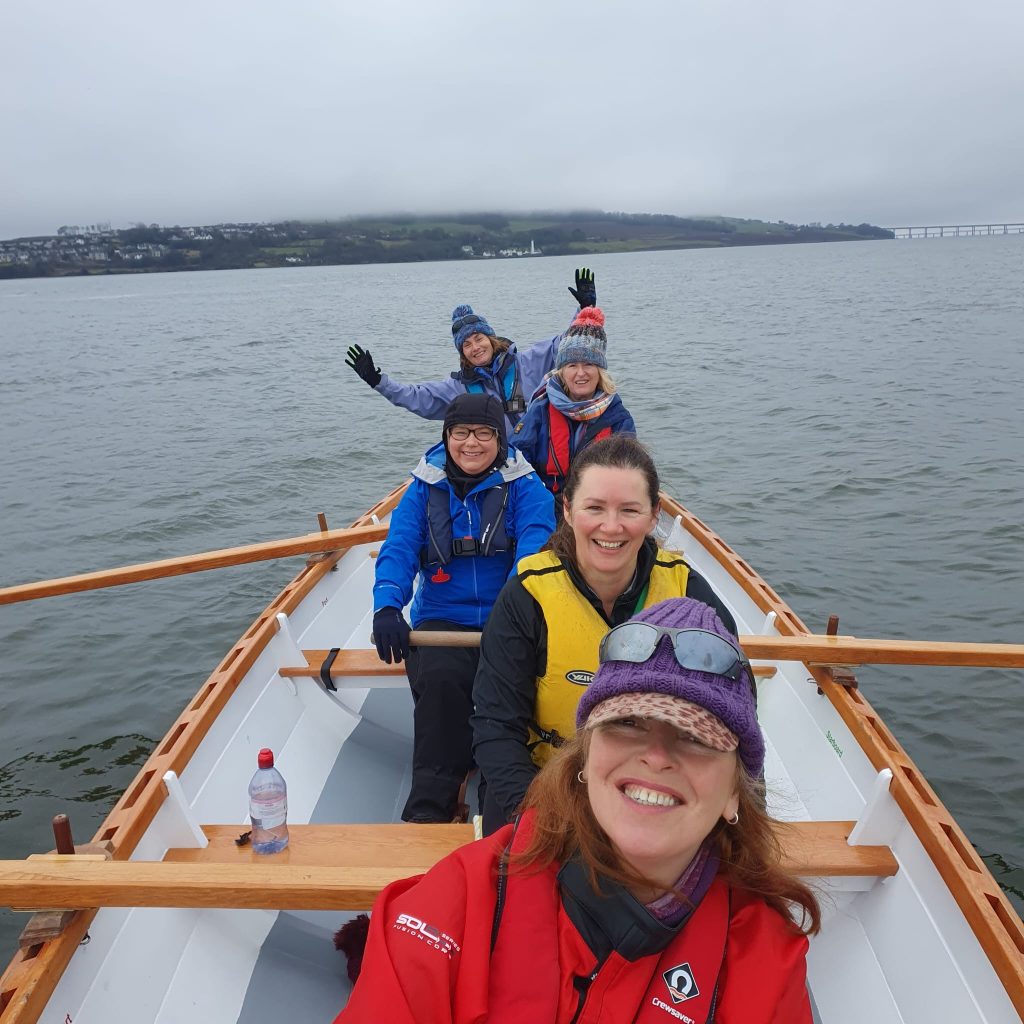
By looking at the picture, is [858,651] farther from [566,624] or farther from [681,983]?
[681,983]

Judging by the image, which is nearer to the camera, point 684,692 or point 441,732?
point 684,692

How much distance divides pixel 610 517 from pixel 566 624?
1.37 ft

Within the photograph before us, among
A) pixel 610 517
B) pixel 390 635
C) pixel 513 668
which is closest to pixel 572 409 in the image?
pixel 390 635

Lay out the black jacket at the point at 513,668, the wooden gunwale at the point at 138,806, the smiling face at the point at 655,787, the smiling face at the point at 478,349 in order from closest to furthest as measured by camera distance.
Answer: the smiling face at the point at 655,787, the wooden gunwale at the point at 138,806, the black jacket at the point at 513,668, the smiling face at the point at 478,349

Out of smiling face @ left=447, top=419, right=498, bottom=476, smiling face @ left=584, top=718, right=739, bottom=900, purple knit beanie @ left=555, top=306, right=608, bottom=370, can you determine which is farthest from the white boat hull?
purple knit beanie @ left=555, top=306, right=608, bottom=370

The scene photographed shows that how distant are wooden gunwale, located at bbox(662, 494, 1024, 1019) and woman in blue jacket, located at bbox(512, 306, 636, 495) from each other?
225cm

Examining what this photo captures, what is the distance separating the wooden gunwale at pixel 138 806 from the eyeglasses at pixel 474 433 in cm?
171

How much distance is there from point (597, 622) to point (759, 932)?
50.2 inches

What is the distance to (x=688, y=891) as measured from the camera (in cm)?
167

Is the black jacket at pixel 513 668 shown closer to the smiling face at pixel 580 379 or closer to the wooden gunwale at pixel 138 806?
the wooden gunwale at pixel 138 806

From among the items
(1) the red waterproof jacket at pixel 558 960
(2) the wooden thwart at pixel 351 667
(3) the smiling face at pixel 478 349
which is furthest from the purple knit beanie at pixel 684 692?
(3) the smiling face at pixel 478 349

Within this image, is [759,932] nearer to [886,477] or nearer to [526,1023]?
[526,1023]

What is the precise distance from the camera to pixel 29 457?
16.4 m

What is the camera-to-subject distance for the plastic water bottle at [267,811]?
2980 millimetres
